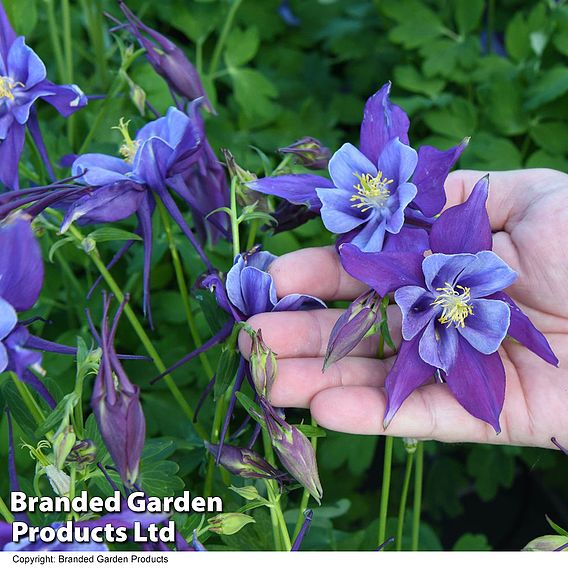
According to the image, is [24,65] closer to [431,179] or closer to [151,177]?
[151,177]

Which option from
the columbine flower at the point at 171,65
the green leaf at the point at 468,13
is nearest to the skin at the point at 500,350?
the columbine flower at the point at 171,65

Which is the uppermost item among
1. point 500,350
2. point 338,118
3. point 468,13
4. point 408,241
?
point 468,13

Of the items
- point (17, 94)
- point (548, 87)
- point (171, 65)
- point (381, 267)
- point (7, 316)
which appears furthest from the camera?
point (548, 87)

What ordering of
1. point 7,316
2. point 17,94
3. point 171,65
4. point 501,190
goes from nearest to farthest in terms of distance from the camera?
point 7,316 < point 17,94 < point 171,65 < point 501,190

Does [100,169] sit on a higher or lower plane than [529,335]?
higher

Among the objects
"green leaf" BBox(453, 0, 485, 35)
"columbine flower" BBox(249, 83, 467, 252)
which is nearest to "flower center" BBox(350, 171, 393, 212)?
"columbine flower" BBox(249, 83, 467, 252)

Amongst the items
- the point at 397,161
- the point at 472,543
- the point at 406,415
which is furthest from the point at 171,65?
the point at 472,543

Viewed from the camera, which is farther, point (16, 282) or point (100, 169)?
point (100, 169)
